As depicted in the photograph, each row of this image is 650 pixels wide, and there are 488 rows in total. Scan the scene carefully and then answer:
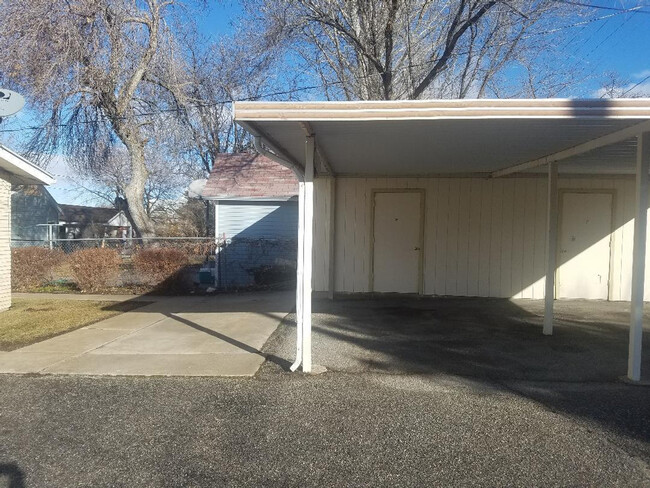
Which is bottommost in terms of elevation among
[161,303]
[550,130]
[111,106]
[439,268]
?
[161,303]

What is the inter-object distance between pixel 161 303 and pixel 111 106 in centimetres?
891

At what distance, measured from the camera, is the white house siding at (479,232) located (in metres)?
9.98

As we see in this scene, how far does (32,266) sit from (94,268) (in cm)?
241

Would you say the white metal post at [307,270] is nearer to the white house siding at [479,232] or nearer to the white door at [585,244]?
the white house siding at [479,232]

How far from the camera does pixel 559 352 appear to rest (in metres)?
6.32

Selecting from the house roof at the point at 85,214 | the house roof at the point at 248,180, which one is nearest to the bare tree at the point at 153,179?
the house roof at the point at 85,214

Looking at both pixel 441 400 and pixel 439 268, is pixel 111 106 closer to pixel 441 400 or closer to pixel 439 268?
pixel 439 268

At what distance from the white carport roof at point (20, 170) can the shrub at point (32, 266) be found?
383 cm

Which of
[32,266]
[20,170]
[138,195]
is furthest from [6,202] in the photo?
[138,195]

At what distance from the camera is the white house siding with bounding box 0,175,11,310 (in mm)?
9625

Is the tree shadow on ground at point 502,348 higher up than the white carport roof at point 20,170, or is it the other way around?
the white carport roof at point 20,170

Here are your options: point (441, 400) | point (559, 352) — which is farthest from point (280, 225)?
point (441, 400)

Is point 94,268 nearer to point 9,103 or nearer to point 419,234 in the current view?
point 9,103

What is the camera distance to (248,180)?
611 inches
